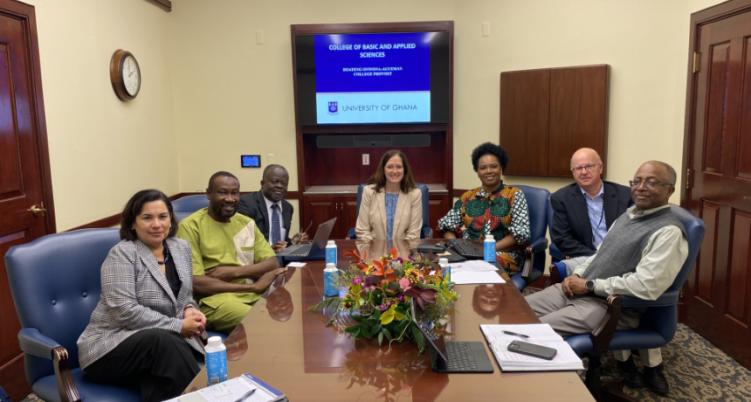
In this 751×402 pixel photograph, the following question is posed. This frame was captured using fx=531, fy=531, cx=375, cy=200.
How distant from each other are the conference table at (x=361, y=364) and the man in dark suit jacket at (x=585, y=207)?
50.7 inches

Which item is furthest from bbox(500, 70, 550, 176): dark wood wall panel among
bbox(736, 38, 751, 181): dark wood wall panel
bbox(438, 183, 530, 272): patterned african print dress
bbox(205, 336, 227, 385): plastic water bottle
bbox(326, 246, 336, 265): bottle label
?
bbox(205, 336, 227, 385): plastic water bottle

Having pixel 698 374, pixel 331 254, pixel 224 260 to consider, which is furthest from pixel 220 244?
pixel 698 374

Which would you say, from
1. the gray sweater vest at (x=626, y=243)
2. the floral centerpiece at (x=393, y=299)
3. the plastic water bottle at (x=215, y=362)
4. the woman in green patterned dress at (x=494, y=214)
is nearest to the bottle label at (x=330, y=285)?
the floral centerpiece at (x=393, y=299)

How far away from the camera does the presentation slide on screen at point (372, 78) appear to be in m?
4.60

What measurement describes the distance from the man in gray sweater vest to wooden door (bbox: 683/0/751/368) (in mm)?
1098

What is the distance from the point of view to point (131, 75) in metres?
4.02

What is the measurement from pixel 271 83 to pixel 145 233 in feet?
9.62

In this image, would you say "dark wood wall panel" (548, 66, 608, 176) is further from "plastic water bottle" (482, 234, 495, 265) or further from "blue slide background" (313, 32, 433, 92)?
"plastic water bottle" (482, 234, 495, 265)

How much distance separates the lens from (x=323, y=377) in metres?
1.44

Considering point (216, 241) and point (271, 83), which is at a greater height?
point (271, 83)

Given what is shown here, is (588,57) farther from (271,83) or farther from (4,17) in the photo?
(4,17)

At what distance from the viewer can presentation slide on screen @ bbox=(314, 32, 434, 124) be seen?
460 centimetres

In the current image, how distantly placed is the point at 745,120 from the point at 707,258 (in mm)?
915

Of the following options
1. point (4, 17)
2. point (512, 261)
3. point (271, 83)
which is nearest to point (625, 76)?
point (512, 261)
